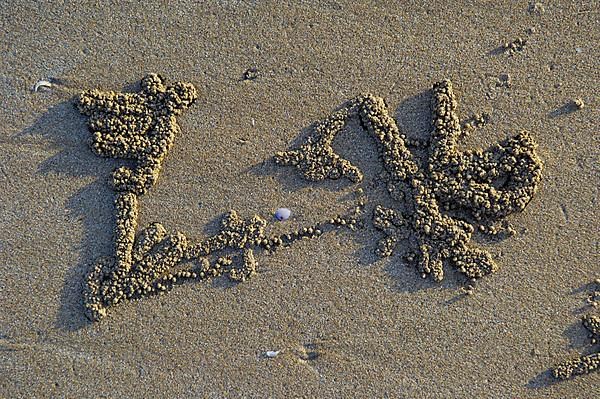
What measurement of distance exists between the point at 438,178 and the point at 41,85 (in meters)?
2.24

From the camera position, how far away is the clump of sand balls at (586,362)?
2867 mm

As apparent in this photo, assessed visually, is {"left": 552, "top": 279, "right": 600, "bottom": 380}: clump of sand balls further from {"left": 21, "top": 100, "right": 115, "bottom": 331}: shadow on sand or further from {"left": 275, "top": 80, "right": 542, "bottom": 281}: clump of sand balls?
{"left": 21, "top": 100, "right": 115, "bottom": 331}: shadow on sand

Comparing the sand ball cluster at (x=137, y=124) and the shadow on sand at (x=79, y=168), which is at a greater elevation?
the sand ball cluster at (x=137, y=124)

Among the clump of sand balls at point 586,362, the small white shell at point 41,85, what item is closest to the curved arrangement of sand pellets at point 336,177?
the clump of sand balls at point 586,362

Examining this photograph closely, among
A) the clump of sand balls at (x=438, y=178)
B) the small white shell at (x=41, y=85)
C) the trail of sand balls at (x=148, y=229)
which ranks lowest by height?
the trail of sand balls at (x=148, y=229)

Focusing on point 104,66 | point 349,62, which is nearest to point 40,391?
point 104,66

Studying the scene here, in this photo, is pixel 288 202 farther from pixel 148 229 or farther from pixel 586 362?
pixel 586 362

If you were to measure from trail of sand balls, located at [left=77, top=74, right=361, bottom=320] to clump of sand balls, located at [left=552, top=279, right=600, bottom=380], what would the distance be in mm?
1378

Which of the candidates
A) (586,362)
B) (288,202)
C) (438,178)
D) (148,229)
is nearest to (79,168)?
(148,229)

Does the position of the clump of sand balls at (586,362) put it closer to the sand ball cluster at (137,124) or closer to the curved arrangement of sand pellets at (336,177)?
the curved arrangement of sand pellets at (336,177)

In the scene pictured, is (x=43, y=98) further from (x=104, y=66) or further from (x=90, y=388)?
(x=90, y=388)

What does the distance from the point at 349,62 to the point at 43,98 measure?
1.71 metres

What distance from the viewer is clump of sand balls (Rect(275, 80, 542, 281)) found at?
286 centimetres

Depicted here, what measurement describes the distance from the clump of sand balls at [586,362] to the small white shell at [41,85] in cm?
319
